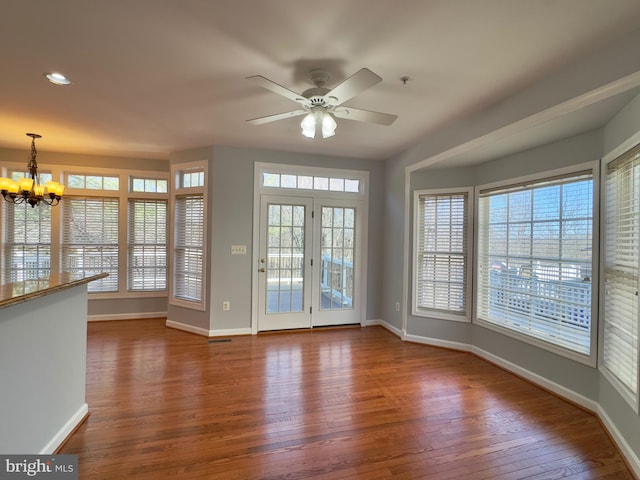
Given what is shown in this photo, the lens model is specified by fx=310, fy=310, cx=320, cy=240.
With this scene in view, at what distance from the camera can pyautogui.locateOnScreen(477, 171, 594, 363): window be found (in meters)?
2.62

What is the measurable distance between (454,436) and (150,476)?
1918 mm

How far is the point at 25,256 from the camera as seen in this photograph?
460 cm

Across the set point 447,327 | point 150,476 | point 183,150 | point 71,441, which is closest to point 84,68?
point 183,150

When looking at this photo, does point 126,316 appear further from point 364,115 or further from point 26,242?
point 364,115

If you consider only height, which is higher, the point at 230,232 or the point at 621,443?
the point at 230,232

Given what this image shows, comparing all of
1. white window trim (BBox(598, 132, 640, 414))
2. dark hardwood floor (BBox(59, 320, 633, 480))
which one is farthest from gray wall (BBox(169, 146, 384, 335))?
white window trim (BBox(598, 132, 640, 414))

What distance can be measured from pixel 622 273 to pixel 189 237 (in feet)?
15.1

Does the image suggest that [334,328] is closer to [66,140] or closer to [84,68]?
[84,68]

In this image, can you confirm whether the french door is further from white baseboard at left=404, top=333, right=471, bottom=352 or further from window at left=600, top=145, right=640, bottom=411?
window at left=600, top=145, right=640, bottom=411

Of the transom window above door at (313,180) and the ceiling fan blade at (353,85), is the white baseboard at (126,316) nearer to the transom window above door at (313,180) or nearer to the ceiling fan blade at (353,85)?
the transom window above door at (313,180)

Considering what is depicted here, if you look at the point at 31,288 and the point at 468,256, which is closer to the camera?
the point at 31,288

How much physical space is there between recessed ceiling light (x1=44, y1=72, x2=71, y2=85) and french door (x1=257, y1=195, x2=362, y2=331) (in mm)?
2331

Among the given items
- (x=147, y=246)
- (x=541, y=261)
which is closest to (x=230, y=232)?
(x=147, y=246)

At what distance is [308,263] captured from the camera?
4523mm
